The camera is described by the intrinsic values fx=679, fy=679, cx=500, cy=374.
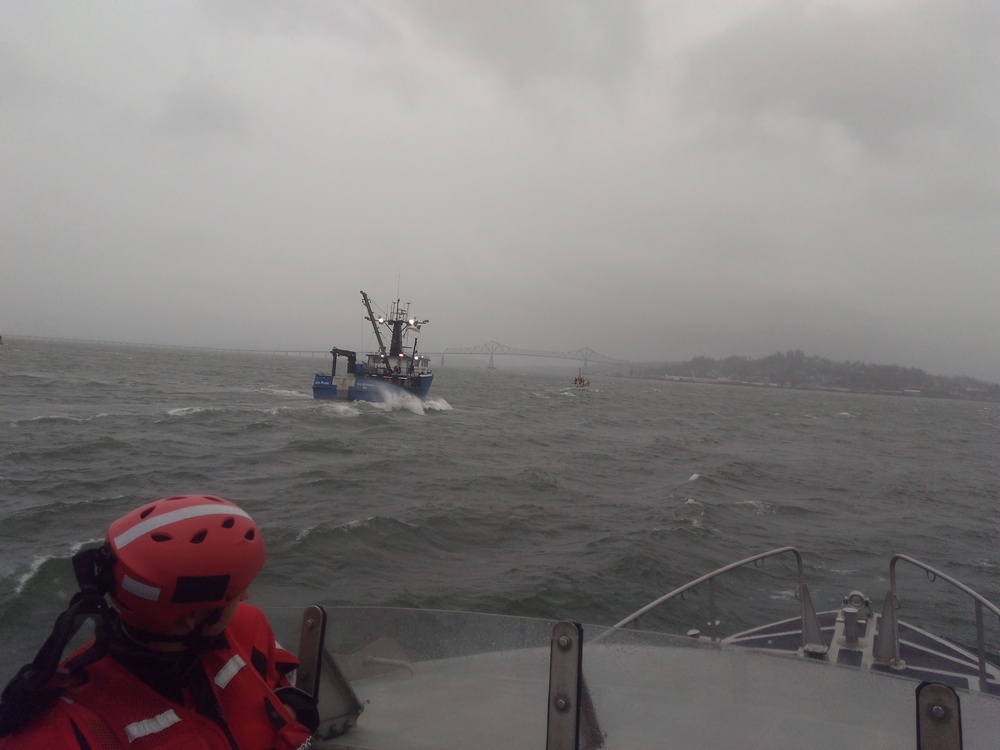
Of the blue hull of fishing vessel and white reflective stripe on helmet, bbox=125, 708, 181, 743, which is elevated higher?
white reflective stripe on helmet, bbox=125, 708, 181, 743

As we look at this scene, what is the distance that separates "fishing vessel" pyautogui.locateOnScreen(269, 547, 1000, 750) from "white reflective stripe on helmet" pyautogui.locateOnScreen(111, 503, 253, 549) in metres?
0.70

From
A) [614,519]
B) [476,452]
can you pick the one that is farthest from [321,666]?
[476,452]

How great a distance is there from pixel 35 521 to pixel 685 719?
11525mm

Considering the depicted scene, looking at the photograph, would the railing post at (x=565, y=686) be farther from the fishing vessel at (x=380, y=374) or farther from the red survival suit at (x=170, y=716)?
the fishing vessel at (x=380, y=374)

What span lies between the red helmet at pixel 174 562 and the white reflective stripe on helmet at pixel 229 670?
181 millimetres

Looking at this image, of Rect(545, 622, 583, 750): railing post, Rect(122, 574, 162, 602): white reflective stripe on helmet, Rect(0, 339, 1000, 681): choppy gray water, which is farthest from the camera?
Rect(0, 339, 1000, 681): choppy gray water

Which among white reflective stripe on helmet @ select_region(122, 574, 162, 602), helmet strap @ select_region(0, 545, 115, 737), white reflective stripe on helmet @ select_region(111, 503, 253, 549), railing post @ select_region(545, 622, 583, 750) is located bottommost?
railing post @ select_region(545, 622, 583, 750)

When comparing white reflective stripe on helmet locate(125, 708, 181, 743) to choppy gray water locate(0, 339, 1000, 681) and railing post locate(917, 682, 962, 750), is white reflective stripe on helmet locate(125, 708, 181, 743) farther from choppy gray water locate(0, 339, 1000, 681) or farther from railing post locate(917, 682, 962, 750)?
choppy gray water locate(0, 339, 1000, 681)

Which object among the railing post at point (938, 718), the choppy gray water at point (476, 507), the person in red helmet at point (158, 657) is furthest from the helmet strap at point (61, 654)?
the choppy gray water at point (476, 507)

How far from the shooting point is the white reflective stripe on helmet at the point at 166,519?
1563mm

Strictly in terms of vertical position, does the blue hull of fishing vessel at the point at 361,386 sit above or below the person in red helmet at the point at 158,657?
below

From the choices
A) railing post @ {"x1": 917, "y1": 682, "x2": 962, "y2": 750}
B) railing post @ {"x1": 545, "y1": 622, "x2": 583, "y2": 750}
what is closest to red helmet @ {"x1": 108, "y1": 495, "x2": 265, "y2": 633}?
railing post @ {"x1": 545, "y1": 622, "x2": 583, "y2": 750}

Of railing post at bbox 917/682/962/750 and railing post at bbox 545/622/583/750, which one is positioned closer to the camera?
railing post at bbox 917/682/962/750

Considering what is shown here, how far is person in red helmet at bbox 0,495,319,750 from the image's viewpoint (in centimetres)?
140
